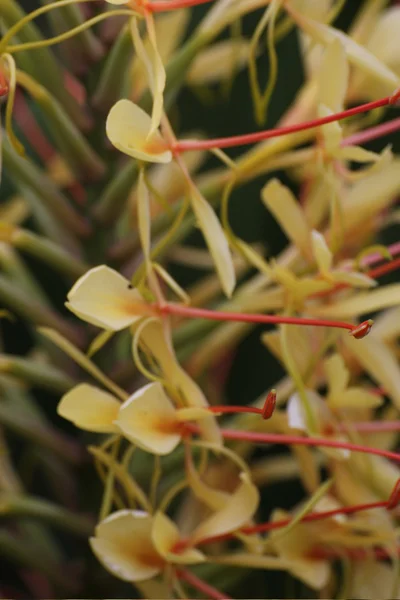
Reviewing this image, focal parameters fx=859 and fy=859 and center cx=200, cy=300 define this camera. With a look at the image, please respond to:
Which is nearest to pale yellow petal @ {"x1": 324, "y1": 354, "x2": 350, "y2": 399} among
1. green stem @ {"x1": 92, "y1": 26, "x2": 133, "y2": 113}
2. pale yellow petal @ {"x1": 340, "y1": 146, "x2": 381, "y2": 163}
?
pale yellow petal @ {"x1": 340, "y1": 146, "x2": 381, "y2": 163}

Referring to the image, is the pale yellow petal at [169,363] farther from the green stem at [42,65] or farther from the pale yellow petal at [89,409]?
the green stem at [42,65]

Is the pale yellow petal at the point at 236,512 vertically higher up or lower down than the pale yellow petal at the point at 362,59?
lower down

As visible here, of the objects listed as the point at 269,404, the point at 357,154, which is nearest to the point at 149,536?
the point at 269,404

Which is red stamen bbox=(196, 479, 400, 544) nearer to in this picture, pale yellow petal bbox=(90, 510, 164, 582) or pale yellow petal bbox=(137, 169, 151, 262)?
pale yellow petal bbox=(90, 510, 164, 582)

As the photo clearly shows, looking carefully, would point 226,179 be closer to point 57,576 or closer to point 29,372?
point 29,372

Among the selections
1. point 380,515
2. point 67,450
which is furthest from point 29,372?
point 380,515

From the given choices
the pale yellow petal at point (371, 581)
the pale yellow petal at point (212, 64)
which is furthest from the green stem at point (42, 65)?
the pale yellow petal at point (371, 581)

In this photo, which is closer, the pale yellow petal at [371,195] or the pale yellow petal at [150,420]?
the pale yellow petal at [150,420]
